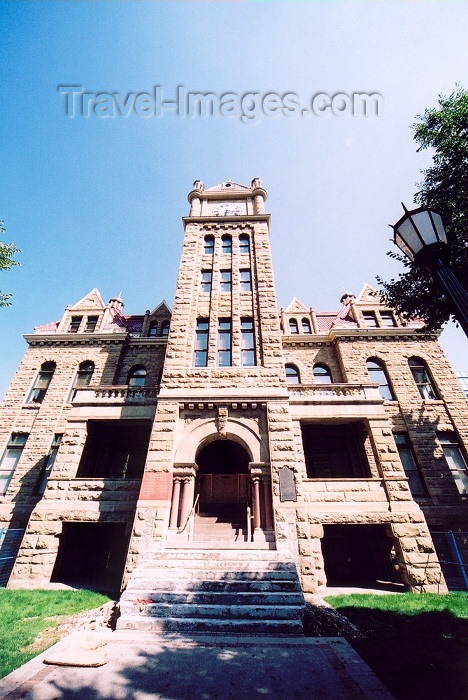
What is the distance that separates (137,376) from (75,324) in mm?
5996

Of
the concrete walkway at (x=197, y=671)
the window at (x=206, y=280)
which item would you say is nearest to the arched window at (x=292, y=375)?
the window at (x=206, y=280)

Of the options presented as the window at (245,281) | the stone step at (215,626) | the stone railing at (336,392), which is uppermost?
the window at (245,281)

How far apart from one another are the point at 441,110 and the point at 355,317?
1006 centimetres

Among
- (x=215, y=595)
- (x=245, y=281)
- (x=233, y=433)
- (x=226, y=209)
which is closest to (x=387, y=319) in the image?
(x=245, y=281)

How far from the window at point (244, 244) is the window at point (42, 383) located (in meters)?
13.0

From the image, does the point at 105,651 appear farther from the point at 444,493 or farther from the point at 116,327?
the point at 116,327

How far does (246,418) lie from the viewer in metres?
11.5

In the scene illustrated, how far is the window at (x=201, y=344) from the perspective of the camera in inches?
536

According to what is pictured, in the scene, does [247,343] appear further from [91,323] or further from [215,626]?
[91,323]

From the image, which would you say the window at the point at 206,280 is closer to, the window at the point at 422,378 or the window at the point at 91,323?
the window at the point at 91,323

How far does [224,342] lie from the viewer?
14.1 m

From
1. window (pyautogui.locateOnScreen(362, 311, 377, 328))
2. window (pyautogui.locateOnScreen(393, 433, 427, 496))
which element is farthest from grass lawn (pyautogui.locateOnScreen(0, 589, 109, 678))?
window (pyautogui.locateOnScreen(362, 311, 377, 328))

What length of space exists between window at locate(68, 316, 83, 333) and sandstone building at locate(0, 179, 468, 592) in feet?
0.49

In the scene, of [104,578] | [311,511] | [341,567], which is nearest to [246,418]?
[311,511]
